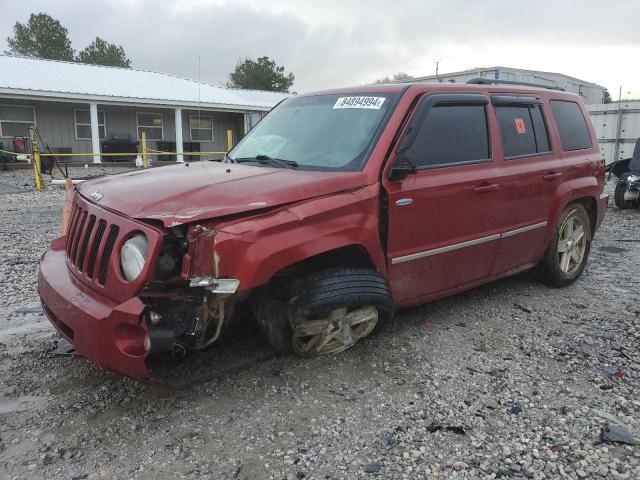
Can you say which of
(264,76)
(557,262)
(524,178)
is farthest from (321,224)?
(264,76)

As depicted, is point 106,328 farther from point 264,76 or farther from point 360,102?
point 264,76

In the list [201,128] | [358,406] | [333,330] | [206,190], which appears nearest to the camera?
[206,190]

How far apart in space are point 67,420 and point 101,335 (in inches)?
Answer: 25.7

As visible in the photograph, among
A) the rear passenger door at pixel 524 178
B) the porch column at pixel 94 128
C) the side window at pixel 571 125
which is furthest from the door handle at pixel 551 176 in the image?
the porch column at pixel 94 128

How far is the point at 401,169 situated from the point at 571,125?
2.70 m

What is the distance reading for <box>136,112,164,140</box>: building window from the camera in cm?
2319

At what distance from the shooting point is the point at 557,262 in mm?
5070

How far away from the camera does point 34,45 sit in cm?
4816

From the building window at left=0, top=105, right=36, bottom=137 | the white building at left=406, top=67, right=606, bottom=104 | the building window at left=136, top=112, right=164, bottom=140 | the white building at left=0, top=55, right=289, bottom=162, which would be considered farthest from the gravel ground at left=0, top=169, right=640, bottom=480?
the building window at left=136, top=112, right=164, bottom=140

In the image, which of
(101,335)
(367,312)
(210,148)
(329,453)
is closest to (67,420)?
(101,335)

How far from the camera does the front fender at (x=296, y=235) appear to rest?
273 cm

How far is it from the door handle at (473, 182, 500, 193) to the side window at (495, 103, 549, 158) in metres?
0.35

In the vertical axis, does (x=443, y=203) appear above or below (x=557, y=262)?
above

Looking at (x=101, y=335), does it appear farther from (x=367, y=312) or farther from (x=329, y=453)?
(x=367, y=312)
